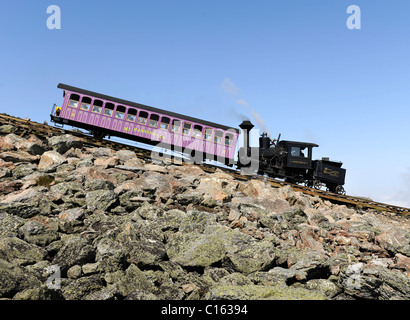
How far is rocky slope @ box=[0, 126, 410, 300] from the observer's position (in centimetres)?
538

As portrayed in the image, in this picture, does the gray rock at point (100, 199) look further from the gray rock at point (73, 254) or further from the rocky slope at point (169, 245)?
the gray rock at point (73, 254)

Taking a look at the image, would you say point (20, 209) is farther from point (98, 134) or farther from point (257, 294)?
point (98, 134)

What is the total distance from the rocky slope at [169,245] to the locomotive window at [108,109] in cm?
780

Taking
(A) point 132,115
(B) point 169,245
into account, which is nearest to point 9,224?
(B) point 169,245

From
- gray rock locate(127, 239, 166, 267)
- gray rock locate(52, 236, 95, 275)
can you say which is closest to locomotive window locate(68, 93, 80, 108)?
gray rock locate(52, 236, 95, 275)

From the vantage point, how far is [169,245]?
691 cm

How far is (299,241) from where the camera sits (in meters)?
8.58

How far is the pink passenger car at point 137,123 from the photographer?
1883cm

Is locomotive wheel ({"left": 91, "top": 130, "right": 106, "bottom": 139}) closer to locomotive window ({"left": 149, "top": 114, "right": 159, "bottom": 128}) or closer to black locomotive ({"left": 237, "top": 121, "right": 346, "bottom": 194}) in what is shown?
locomotive window ({"left": 149, "top": 114, "right": 159, "bottom": 128})

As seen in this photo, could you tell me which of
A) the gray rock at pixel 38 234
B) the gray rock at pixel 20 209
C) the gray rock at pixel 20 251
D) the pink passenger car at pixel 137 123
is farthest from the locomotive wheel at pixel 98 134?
the gray rock at pixel 20 251

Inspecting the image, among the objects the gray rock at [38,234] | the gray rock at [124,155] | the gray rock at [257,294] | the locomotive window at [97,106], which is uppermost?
the locomotive window at [97,106]

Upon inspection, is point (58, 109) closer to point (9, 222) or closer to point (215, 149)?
point (215, 149)

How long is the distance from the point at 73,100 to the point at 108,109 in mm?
2190
